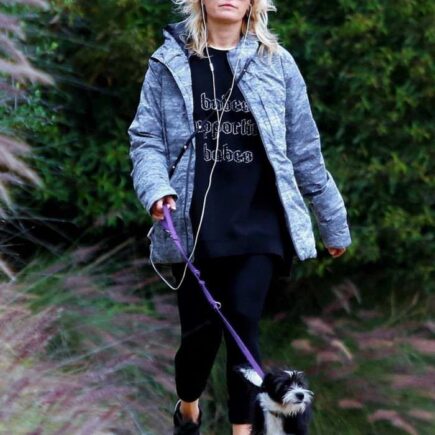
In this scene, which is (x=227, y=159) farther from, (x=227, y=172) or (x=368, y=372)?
(x=368, y=372)

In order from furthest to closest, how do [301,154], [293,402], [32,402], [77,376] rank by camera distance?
[77,376] → [301,154] → [32,402] → [293,402]

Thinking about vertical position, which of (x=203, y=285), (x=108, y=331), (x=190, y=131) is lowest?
(x=108, y=331)

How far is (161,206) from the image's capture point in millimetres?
4797

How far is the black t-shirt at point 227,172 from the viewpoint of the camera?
493 cm

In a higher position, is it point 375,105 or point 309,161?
point 309,161

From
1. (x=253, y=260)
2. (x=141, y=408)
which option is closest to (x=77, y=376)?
(x=141, y=408)

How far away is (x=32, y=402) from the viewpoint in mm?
4801

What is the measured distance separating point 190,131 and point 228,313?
74 cm

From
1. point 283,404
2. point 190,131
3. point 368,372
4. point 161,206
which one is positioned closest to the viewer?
point 283,404

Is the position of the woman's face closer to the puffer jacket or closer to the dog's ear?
the puffer jacket

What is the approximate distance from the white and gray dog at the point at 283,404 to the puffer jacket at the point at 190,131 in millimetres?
822

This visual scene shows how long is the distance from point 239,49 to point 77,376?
5.59 ft

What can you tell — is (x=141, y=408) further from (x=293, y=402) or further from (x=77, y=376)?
(x=293, y=402)

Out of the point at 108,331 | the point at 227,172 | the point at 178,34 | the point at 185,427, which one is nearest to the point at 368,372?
the point at 108,331
